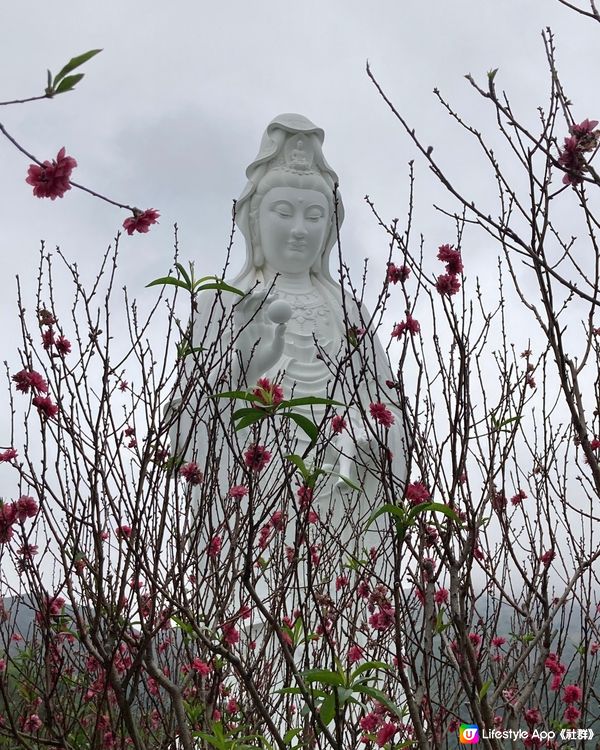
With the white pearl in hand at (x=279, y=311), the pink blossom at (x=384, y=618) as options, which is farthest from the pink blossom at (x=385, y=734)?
the white pearl in hand at (x=279, y=311)

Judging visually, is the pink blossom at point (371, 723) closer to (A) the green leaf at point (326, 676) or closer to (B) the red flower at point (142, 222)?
(A) the green leaf at point (326, 676)

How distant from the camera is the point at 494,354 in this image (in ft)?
10.7

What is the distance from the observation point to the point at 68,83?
1.09m

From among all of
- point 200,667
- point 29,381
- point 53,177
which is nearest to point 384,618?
point 200,667

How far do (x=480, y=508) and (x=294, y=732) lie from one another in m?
0.75

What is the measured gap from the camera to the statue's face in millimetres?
6824

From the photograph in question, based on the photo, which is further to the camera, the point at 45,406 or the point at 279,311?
the point at 279,311

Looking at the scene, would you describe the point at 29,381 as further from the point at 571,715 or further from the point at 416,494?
the point at 571,715

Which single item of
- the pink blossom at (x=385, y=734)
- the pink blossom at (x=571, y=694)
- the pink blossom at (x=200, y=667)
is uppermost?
the pink blossom at (x=200, y=667)

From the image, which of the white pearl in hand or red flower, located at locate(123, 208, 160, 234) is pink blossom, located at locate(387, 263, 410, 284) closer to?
red flower, located at locate(123, 208, 160, 234)

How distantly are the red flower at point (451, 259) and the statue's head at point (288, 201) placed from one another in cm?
454

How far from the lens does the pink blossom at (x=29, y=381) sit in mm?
2188

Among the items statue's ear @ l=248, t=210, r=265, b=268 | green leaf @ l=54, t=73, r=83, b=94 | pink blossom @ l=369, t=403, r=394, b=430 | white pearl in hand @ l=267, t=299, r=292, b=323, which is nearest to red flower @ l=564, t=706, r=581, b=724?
pink blossom @ l=369, t=403, r=394, b=430

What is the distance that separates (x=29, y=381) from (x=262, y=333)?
325 cm
